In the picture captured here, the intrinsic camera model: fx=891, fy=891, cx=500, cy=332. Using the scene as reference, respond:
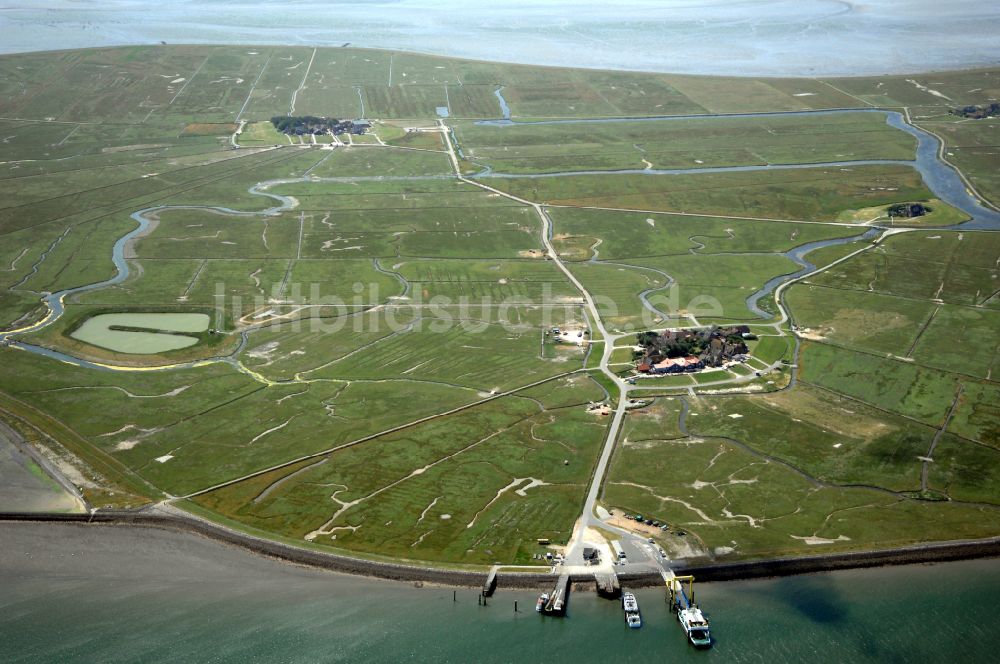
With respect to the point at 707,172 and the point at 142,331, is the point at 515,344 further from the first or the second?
the point at 707,172

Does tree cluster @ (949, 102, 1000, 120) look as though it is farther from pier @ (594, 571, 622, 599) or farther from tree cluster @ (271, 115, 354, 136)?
pier @ (594, 571, 622, 599)

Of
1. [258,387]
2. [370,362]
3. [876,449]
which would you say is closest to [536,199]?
[370,362]

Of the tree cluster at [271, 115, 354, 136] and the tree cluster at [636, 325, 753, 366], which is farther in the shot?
the tree cluster at [271, 115, 354, 136]

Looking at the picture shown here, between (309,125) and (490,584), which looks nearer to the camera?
(490,584)

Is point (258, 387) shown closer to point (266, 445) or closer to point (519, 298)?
point (266, 445)

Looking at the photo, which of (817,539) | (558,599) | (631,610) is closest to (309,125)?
(558,599)

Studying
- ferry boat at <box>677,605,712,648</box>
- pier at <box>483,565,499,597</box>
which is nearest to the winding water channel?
pier at <box>483,565,499,597</box>
